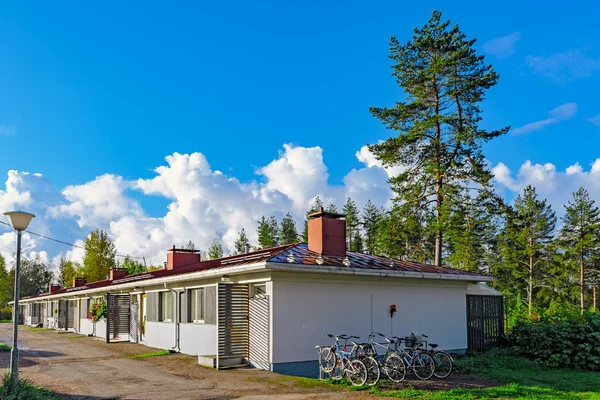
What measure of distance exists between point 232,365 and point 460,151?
54.5ft

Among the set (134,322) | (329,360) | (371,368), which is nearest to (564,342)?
(371,368)

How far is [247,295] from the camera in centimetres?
1407

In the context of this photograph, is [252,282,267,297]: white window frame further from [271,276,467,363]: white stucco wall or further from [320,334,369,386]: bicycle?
[320,334,369,386]: bicycle

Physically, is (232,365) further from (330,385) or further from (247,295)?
(330,385)

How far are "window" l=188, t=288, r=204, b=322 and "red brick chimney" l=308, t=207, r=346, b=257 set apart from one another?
372 cm

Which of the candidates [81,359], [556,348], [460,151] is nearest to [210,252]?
[460,151]

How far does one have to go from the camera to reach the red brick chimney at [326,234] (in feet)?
49.5

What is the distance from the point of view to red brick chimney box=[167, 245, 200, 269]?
2491 centimetres

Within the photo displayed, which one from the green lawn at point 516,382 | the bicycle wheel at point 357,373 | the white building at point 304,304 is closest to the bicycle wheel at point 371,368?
the bicycle wheel at point 357,373

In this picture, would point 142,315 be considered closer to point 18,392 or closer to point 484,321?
point 484,321

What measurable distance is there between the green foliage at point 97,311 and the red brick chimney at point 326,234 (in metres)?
14.1

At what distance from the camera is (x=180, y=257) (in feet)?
82.6

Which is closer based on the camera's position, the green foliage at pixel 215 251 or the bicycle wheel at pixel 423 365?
the bicycle wheel at pixel 423 365

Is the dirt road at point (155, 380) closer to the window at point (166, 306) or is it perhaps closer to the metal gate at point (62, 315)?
the window at point (166, 306)
